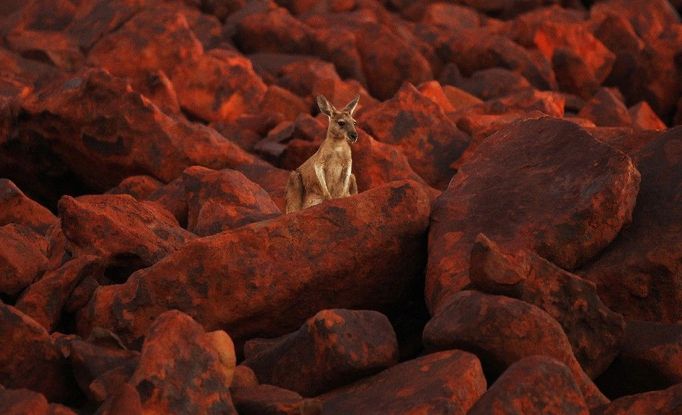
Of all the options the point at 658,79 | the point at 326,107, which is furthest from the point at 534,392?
the point at 658,79

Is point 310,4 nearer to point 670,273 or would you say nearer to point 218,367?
point 670,273

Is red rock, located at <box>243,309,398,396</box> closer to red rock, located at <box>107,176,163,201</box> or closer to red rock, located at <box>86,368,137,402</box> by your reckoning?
red rock, located at <box>86,368,137,402</box>

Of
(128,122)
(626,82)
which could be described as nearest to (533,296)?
(128,122)

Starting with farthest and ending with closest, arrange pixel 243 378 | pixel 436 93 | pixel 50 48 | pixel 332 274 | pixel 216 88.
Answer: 1. pixel 50 48
2. pixel 216 88
3. pixel 436 93
4. pixel 332 274
5. pixel 243 378

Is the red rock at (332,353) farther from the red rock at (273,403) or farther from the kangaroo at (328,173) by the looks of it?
the kangaroo at (328,173)

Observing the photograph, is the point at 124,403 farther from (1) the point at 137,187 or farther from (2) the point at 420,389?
(1) the point at 137,187

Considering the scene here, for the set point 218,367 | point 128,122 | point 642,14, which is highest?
point 218,367
